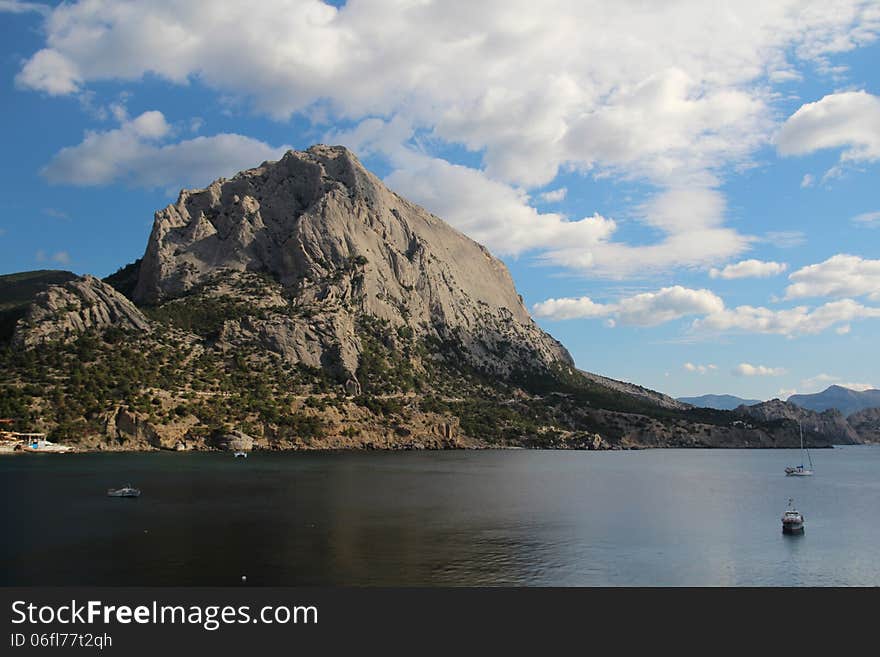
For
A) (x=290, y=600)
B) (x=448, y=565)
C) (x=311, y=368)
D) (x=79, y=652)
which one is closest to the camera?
(x=79, y=652)

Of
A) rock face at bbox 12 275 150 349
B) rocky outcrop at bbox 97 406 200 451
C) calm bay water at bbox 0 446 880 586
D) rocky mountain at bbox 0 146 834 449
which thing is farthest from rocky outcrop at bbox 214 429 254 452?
rock face at bbox 12 275 150 349

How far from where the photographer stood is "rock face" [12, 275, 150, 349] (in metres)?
147

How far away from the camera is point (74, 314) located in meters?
155

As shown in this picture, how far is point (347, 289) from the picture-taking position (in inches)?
7840

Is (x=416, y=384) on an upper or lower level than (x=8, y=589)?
upper

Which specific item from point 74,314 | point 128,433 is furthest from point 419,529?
point 74,314

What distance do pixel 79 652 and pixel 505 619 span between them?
16395mm

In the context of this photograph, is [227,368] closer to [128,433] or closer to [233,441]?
[233,441]

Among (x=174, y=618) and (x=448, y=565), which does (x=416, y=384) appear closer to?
(x=448, y=565)

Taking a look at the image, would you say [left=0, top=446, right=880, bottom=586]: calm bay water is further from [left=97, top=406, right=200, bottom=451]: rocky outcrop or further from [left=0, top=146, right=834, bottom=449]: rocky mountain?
[left=0, top=146, right=834, bottom=449]: rocky mountain

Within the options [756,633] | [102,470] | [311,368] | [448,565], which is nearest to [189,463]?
[102,470]

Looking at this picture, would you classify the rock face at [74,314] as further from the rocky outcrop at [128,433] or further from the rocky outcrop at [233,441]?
the rocky outcrop at [233,441]

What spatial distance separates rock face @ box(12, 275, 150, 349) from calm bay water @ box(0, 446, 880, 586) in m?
50.2

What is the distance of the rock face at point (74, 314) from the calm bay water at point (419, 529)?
50.2m
